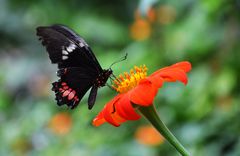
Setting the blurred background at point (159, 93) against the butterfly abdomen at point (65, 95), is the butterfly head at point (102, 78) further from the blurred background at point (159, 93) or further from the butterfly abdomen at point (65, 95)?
the blurred background at point (159, 93)

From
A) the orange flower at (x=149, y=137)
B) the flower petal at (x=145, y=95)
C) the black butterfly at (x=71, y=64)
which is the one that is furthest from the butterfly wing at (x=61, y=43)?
the orange flower at (x=149, y=137)

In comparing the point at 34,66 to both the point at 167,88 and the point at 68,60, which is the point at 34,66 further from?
the point at 68,60

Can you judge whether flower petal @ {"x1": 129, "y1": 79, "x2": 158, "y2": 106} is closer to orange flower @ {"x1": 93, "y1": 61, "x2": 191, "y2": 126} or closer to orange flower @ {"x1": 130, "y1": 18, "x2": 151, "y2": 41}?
orange flower @ {"x1": 93, "y1": 61, "x2": 191, "y2": 126}

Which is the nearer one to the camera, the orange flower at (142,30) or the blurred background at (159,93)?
the blurred background at (159,93)

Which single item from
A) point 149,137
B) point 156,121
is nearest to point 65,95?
point 156,121

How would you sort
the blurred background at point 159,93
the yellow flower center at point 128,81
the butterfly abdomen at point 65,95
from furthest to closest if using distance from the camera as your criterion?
the blurred background at point 159,93, the butterfly abdomen at point 65,95, the yellow flower center at point 128,81

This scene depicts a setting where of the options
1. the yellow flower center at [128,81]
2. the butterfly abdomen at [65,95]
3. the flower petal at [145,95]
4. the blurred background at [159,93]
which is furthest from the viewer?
the blurred background at [159,93]

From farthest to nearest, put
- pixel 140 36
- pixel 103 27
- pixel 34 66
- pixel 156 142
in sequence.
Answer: pixel 34 66 → pixel 103 27 → pixel 140 36 → pixel 156 142

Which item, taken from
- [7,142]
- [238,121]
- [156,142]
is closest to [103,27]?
[7,142]
